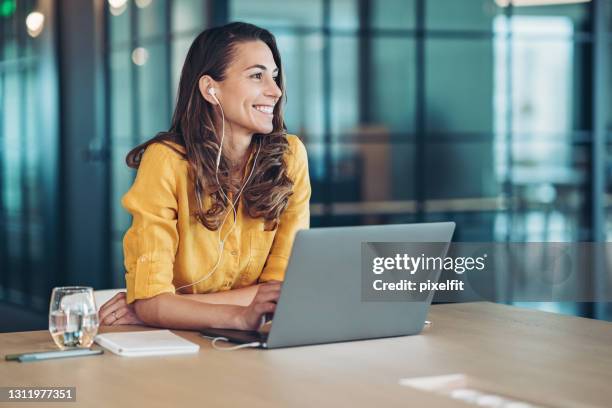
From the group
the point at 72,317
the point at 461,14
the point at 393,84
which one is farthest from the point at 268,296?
the point at 461,14

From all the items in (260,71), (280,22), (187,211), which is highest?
(280,22)

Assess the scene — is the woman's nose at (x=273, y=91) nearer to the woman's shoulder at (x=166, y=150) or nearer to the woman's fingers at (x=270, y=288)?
the woman's shoulder at (x=166, y=150)

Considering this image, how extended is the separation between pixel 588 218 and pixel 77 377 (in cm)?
437

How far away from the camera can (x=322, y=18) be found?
4906 mm

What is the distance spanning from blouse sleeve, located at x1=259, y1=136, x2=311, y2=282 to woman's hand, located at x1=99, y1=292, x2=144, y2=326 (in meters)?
0.40

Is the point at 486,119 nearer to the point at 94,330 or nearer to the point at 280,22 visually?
the point at 280,22

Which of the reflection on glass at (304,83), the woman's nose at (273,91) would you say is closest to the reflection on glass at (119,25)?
the reflection on glass at (304,83)

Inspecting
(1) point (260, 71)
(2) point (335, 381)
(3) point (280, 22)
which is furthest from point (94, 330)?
(3) point (280, 22)

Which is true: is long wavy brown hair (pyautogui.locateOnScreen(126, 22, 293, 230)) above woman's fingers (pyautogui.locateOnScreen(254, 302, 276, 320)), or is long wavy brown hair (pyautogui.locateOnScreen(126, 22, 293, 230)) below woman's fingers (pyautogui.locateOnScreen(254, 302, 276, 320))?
above

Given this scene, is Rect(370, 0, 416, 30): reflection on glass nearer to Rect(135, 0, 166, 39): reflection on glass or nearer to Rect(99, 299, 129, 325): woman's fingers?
Rect(135, 0, 166, 39): reflection on glass

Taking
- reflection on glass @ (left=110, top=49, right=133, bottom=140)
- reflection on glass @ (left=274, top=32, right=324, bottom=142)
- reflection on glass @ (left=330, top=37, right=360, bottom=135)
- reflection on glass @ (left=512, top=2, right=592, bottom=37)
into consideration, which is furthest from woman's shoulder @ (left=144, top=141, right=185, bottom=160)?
reflection on glass @ (left=512, top=2, right=592, bottom=37)

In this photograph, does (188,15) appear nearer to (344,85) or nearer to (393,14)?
(344,85)

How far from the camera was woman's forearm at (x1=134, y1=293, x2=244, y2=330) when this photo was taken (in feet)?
6.40

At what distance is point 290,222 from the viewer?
2.42 meters
